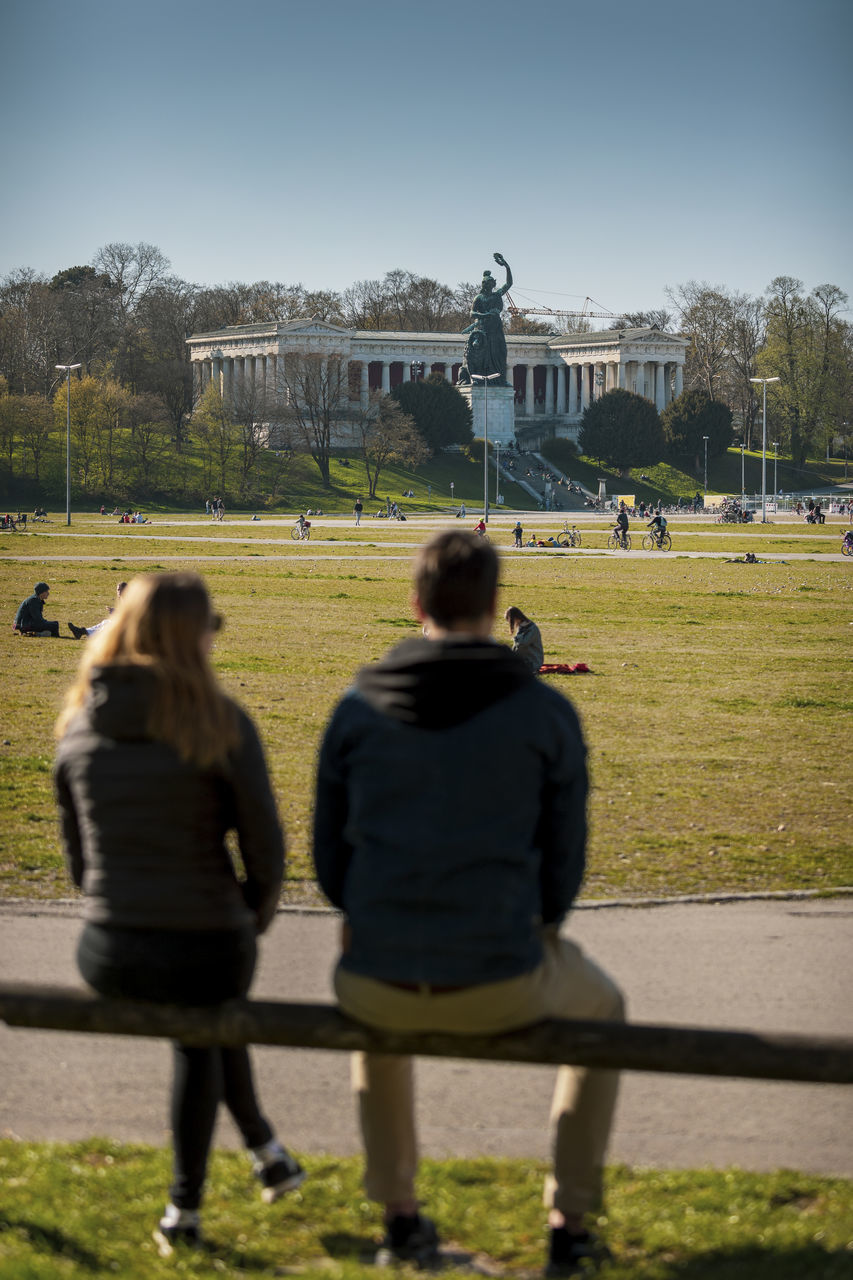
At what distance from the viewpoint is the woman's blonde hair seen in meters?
3.76

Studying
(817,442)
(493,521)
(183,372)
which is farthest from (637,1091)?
(817,442)

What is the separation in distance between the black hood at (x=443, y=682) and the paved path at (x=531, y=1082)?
1.84m

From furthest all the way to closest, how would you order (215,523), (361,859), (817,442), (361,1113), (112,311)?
(817,442) → (112,311) → (215,523) → (361,1113) → (361,859)

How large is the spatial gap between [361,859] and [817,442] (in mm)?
130077

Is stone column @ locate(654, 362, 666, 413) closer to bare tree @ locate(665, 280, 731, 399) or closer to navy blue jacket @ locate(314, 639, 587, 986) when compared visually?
bare tree @ locate(665, 280, 731, 399)

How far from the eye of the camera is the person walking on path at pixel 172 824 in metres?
3.77

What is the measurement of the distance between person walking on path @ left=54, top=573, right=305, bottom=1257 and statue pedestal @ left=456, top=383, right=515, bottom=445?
11869 cm

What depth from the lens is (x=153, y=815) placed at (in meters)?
3.85

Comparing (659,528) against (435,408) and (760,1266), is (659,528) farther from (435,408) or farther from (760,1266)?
(435,408)

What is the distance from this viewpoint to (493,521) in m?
70.8

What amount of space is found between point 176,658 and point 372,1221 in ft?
5.91

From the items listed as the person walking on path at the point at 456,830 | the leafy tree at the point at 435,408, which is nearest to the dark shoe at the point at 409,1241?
the person walking on path at the point at 456,830

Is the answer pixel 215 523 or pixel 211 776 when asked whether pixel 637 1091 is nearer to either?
pixel 211 776

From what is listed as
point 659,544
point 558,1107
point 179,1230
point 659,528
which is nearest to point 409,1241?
point 558,1107
